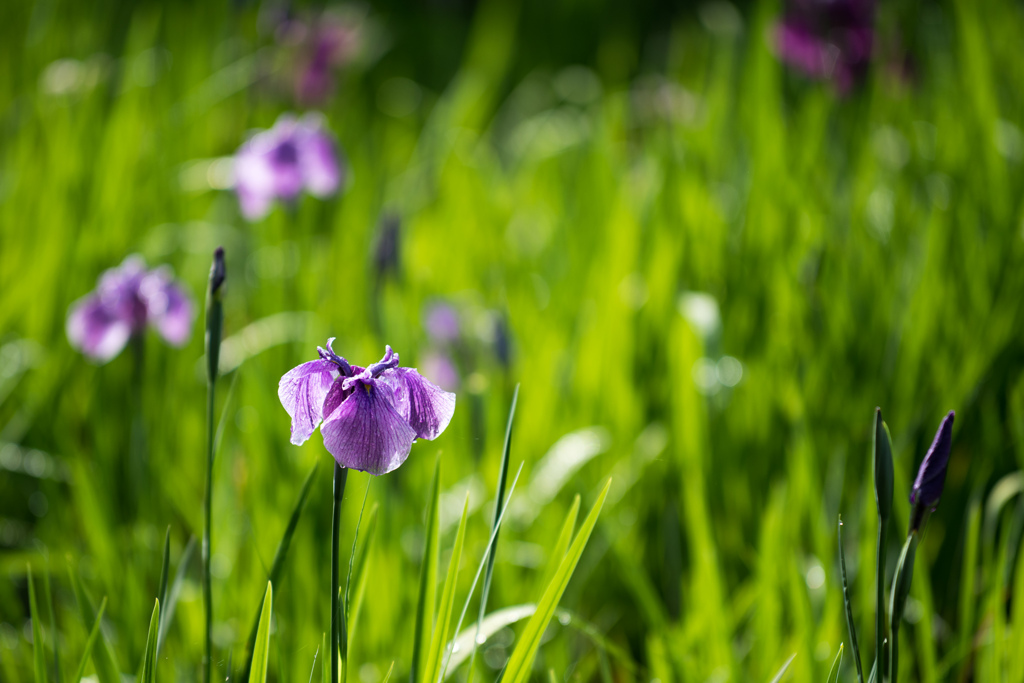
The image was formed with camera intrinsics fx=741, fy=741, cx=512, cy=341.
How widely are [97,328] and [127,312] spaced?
0.07m

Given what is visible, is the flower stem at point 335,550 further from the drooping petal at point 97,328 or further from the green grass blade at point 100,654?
the drooping petal at point 97,328

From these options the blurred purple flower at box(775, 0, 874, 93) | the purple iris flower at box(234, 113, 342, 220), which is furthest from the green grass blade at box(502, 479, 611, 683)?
the blurred purple flower at box(775, 0, 874, 93)

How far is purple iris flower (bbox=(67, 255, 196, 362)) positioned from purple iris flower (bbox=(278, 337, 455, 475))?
2.19 feet

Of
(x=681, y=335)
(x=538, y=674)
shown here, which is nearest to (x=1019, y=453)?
(x=681, y=335)

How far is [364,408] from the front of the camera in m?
0.48

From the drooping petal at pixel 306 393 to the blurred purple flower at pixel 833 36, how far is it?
5.10 feet

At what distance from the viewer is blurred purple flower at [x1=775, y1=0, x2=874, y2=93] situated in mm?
1669

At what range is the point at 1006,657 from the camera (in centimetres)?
78

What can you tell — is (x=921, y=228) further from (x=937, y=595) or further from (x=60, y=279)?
(x=60, y=279)

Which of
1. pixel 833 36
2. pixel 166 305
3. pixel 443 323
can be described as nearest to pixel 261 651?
pixel 166 305

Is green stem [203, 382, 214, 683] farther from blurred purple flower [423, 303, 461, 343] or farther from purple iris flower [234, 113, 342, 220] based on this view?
purple iris flower [234, 113, 342, 220]

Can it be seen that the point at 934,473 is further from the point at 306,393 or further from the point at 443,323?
the point at 443,323

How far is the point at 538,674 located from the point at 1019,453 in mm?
758

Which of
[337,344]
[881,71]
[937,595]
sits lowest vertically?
[937,595]
